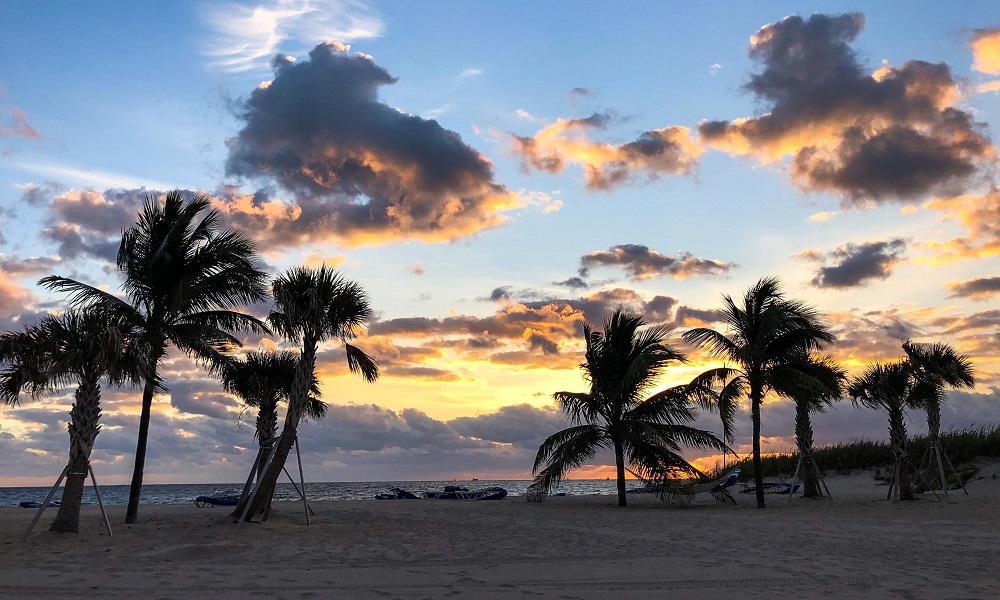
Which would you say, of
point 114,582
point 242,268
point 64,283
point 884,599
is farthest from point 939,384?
point 64,283

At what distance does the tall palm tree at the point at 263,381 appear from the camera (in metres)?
18.0

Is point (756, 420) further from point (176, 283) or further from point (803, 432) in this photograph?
point (176, 283)

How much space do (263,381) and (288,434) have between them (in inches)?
109

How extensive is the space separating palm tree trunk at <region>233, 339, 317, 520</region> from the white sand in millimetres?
742

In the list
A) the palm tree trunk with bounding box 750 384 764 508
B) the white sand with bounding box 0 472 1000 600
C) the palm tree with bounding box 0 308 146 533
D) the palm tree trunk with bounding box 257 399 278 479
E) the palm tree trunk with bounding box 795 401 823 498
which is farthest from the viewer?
the palm tree trunk with bounding box 795 401 823 498

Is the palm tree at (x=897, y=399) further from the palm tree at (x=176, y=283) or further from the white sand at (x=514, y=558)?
the palm tree at (x=176, y=283)

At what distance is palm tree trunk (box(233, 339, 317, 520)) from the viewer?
15844 mm

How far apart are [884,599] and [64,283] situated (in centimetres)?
1623

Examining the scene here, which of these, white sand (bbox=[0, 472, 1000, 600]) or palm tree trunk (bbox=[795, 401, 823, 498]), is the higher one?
palm tree trunk (bbox=[795, 401, 823, 498])

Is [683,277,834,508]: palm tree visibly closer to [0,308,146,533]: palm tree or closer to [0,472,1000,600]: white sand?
[0,472,1000,600]: white sand

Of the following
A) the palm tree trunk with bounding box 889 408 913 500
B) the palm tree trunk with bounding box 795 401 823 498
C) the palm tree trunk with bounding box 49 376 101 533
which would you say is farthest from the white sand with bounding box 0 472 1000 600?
the palm tree trunk with bounding box 795 401 823 498

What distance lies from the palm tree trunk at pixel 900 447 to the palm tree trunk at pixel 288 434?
18912mm

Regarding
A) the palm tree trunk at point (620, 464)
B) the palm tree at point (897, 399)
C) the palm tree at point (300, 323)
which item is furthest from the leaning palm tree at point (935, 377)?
the palm tree at point (300, 323)

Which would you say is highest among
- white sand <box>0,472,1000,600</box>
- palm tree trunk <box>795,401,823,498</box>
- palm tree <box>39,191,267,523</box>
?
palm tree <box>39,191,267,523</box>
